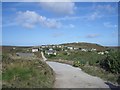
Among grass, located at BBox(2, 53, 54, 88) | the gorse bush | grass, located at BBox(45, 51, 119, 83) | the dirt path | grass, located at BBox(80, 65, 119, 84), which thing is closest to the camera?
grass, located at BBox(2, 53, 54, 88)

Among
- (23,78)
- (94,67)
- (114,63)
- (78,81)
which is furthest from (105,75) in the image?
(23,78)

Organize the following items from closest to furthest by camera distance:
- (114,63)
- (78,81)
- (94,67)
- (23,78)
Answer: (23,78) < (78,81) < (114,63) < (94,67)

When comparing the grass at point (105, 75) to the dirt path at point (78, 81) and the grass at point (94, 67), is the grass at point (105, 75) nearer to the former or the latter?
the grass at point (94, 67)

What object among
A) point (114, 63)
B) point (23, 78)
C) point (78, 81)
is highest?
point (114, 63)

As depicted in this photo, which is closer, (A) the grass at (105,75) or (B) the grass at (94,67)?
(A) the grass at (105,75)

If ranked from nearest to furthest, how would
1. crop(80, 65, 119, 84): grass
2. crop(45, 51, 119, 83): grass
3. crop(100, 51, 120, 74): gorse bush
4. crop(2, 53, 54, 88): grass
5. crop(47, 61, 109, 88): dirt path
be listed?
crop(2, 53, 54, 88): grass < crop(47, 61, 109, 88): dirt path < crop(80, 65, 119, 84): grass < crop(45, 51, 119, 83): grass < crop(100, 51, 120, 74): gorse bush

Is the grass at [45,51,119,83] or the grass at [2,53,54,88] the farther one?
the grass at [45,51,119,83]

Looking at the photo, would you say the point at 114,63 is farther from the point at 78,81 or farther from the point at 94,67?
the point at 78,81

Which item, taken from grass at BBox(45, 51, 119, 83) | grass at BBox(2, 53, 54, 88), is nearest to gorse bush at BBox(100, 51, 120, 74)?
grass at BBox(45, 51, 119, 83)

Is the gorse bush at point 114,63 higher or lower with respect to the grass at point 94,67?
higher

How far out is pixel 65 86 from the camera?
14961 millimetres

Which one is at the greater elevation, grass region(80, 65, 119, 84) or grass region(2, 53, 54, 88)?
grass region(2, 53, 54, 88)

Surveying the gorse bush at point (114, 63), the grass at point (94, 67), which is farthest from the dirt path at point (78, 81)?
the gorse bush at point (114, 63)

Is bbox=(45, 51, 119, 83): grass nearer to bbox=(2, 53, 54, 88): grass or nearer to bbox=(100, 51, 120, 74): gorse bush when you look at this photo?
bbox=(100, 51, 120, 74): gorse bush
